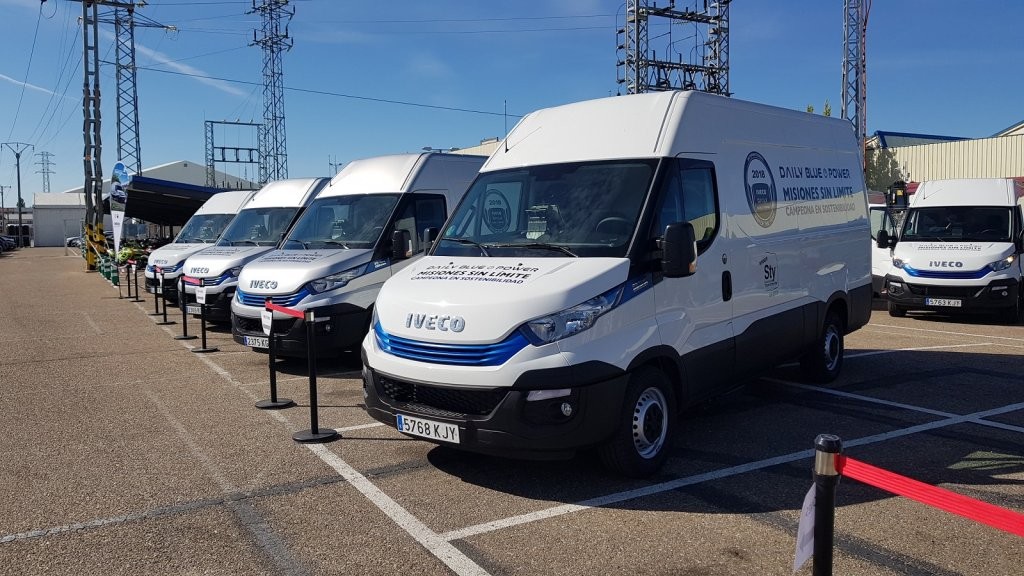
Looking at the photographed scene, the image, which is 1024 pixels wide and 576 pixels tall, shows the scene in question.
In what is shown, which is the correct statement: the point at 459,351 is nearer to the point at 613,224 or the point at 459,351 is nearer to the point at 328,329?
the point at 613,224

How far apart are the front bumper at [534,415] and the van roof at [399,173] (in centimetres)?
536

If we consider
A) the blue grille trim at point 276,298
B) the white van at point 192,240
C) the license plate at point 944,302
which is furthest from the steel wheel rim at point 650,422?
the white van at point 192,240

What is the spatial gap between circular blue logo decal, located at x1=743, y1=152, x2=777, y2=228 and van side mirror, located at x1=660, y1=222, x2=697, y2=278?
167 centimetres

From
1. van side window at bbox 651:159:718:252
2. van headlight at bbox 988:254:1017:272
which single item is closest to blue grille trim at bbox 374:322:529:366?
van side window at bbox 651:159:718:252

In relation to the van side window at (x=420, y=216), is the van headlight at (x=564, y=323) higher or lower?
lower

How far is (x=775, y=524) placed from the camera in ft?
15.4

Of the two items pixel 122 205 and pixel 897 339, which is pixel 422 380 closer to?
pixel 897 339

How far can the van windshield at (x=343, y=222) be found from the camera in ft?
32.3

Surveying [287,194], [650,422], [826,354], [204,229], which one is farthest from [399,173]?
[204,229]

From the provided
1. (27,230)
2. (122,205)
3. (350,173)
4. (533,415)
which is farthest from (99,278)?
(27,230)

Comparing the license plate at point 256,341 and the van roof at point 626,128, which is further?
the license plate at point 256,341

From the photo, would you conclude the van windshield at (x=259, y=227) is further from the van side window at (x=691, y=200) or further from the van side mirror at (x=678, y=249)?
the van side mirror at (x=678, y=249)

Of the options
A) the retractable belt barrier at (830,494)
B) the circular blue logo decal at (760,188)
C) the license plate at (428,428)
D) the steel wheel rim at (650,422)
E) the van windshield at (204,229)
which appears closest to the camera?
the retractable belt barrier at (830,494)

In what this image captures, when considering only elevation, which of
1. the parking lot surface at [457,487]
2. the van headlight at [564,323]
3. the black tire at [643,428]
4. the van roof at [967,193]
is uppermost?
the van roof at [967,193]
